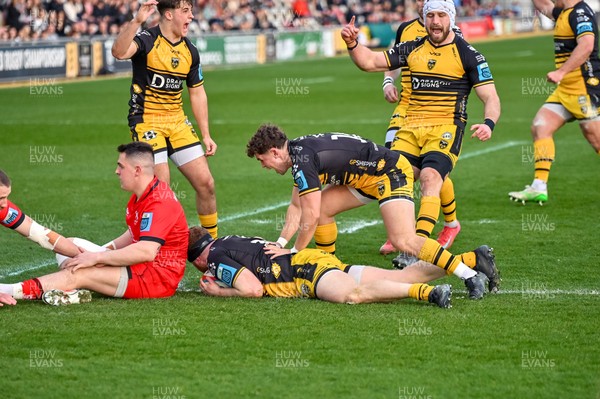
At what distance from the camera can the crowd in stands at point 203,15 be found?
2983cm

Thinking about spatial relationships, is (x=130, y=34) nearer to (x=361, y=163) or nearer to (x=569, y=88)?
(x=361, y=163)

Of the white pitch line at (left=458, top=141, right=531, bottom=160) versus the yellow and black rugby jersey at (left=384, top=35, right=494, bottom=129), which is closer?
the yellow and black rugby jersey at (left=384, top=35, right=494, bottom=129)

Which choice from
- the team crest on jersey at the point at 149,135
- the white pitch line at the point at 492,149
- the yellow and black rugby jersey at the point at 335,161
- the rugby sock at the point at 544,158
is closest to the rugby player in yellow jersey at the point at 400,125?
the yellow and black rugby jersey at the point at 335,161

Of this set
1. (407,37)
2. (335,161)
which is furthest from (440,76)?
(335,161)

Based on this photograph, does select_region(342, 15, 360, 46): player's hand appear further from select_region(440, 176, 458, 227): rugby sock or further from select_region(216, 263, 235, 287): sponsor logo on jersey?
select_region(216, 263, 235, 287): sponsor logo on jersey

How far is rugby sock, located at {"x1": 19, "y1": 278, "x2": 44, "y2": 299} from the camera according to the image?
8.10 metres

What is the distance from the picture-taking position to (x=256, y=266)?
828 cm

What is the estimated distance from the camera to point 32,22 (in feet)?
97.7

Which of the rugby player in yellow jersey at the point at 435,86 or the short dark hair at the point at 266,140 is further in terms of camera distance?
the rugby player in yellow jersey at the point at 435,86

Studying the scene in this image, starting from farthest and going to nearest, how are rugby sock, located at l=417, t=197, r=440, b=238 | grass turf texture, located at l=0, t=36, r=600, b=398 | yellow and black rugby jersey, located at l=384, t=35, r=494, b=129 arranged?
yellow and black rugby jersey, located at l=384, t=35, r=494, b=129 → rugby sock, located at l=417, t=197, r=440, b=238 → grass turf texture, located at l=0, t=36, r=600, b=398

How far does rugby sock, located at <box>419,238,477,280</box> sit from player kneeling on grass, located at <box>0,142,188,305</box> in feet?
6.38

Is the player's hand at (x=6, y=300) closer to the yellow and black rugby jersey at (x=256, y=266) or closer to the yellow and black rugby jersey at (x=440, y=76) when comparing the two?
the yellow and black rugby jersey at (x=256, y=266)

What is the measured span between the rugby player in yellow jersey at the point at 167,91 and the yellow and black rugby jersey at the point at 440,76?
2018mm

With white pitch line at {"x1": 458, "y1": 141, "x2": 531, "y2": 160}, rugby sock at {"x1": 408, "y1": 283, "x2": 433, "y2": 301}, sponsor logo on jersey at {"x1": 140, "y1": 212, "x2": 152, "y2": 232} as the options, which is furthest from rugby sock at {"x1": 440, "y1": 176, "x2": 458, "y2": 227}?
white pitch line at {"x1": 458, "y1": 141, "x2": 531, "y2": 160}
